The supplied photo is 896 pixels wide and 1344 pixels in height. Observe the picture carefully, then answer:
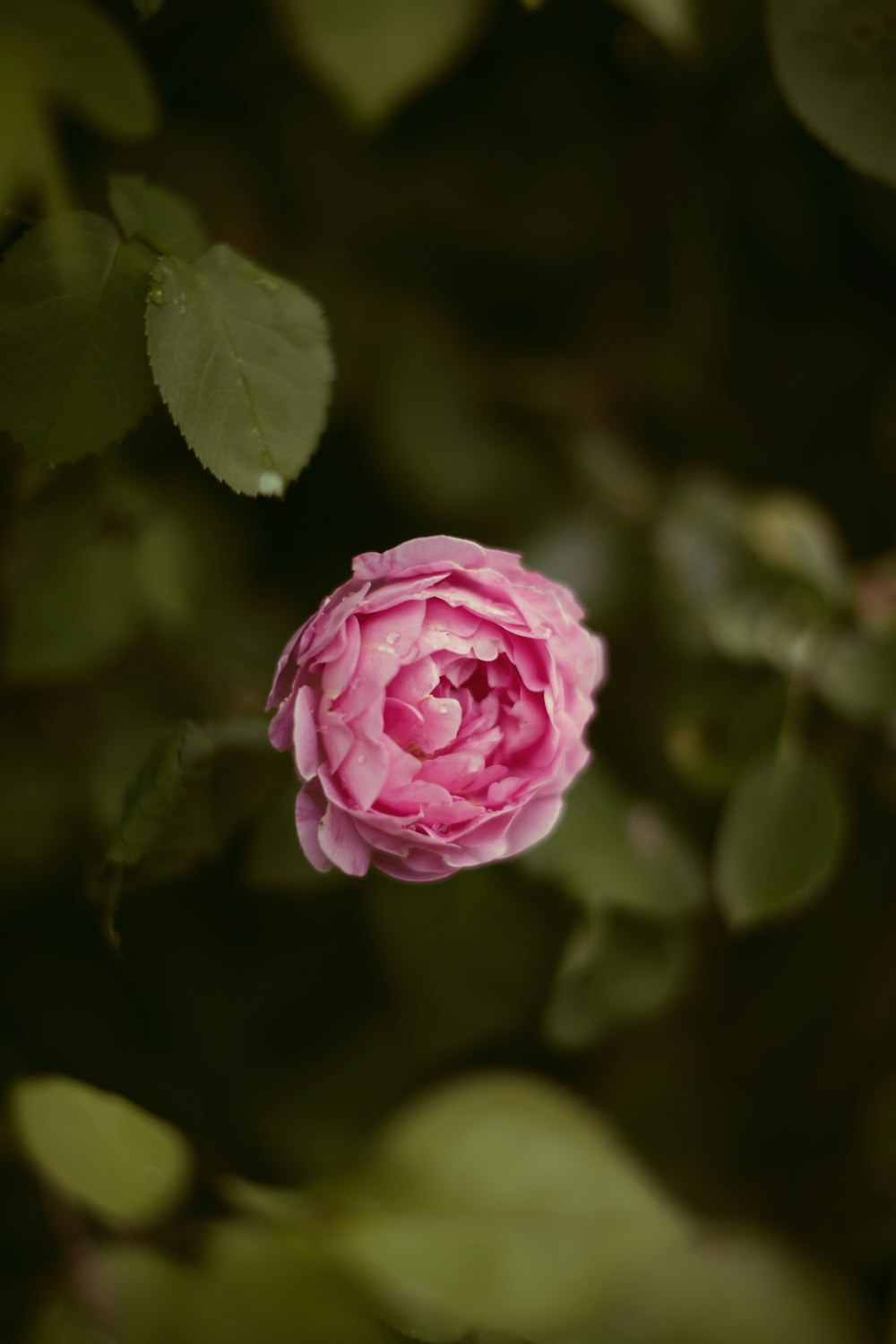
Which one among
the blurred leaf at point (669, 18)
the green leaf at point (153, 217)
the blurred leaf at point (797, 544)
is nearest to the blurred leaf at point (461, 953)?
the blurred leaf at point (797, 544)

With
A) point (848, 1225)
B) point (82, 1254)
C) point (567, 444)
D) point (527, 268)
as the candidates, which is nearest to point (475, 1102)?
point (82, 1254)

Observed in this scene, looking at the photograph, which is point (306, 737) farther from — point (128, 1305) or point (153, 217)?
point (128, 1305)

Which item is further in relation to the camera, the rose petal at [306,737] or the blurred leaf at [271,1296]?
the blurred leaf at [271,1296]

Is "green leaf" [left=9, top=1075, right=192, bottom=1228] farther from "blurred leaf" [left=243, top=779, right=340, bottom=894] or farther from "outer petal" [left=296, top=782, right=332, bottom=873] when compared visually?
"outer petal" [left=296, top=782, right=332, bottom=873]

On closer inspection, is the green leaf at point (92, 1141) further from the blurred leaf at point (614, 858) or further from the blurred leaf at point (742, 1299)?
the blurred leaf at point (742, 1299)

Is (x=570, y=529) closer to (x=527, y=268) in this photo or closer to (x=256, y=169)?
(x=527, y=268)

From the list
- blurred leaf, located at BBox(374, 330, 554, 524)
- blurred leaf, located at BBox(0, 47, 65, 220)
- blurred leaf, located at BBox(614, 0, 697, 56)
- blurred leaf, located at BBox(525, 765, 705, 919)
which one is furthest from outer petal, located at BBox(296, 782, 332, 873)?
blurred leaf, located at BBox(614, 0, 697, 56)

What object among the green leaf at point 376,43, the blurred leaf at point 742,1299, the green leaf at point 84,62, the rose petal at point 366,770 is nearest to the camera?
the rose petal at point 366,770
